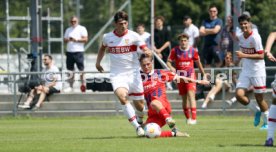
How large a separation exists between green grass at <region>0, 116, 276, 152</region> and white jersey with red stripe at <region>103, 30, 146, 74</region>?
1353 millimetres

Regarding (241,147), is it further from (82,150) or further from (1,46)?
(1,46)

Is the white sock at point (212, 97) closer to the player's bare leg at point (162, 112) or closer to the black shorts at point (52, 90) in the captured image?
the black shorts at point (52, 90)

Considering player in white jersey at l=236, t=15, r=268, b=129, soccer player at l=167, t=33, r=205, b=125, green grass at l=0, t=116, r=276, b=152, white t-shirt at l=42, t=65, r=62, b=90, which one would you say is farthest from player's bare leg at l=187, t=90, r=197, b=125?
white t-shirt at l=42, t=65, r=62, b=90

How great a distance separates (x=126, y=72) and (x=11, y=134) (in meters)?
2.84

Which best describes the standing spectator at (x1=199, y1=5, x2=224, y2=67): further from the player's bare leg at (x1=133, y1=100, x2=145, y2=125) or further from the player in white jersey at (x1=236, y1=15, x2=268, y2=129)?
the player's bare leg at (x1=133, y1=100, x2=145, y2=125)

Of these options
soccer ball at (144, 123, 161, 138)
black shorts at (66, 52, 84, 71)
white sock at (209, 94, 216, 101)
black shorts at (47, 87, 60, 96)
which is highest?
black shorts at (66, 52, 84, 71)

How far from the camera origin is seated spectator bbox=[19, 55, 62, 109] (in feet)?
88.7

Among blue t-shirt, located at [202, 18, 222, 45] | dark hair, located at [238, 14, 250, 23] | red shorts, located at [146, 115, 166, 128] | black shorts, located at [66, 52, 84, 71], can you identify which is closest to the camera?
red shorts, located at [146, 115, 166, 128]

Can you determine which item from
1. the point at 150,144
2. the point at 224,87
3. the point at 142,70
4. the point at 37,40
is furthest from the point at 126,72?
the point at 37,40

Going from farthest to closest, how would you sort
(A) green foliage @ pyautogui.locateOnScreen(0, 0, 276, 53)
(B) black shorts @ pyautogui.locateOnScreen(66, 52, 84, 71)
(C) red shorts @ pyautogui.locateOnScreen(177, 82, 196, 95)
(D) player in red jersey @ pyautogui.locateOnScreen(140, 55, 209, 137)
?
(A) green foliage @ pyautogui.locateOnScreen(0, 0, 276, 53) → (B) black shorts @ pyautogui.locateOnScreen(66, 52, 84, 71) → (C) red shorts @ pyautogui.locateOnScreen(177, 82, 196, 95) → (D) player in red jersey @ pyautogui.locateOnScreen(140, 55, 209, 137)

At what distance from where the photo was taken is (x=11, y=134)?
18797 mm

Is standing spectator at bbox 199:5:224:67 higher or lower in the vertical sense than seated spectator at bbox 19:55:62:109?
higher

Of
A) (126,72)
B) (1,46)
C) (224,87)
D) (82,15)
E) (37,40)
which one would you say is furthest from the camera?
(82,15)

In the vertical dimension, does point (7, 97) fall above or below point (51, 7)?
below
